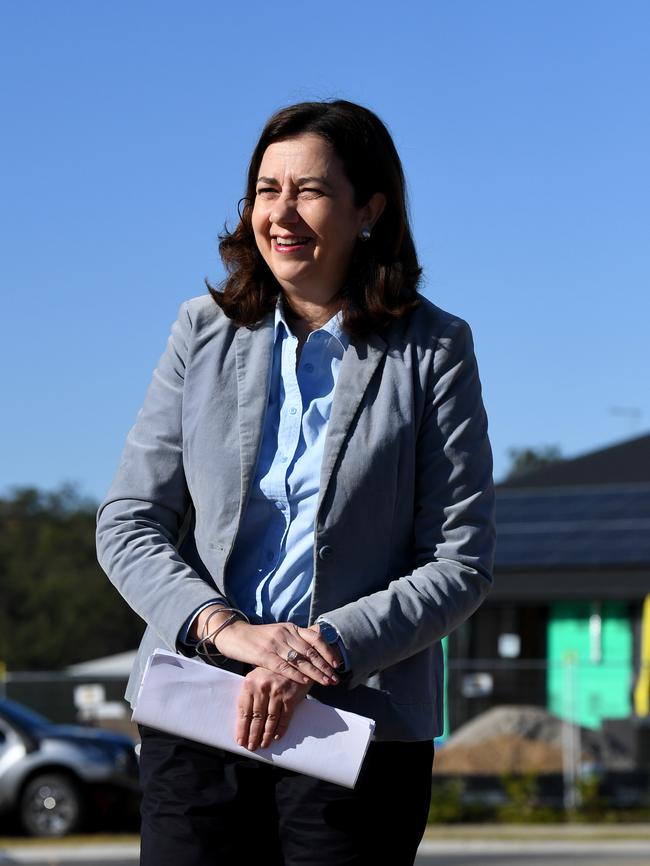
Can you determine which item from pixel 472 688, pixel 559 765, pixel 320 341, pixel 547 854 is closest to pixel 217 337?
pixel 320 341

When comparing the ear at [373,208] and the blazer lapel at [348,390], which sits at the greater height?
the ear at [373,208]

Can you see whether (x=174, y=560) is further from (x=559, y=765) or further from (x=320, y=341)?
(x=559, y=765)

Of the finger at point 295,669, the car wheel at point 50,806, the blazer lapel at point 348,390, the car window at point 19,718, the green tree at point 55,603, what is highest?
the blazer lapel at point 348,390

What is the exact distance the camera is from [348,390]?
2.92 m

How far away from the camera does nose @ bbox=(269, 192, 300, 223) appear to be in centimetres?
297

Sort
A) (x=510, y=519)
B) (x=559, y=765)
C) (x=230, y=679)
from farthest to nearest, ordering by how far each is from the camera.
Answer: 1. (x=510, y=519)
2. (x=559, y=765)
3. (x=230, y=679)

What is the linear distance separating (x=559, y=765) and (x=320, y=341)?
53.7ft

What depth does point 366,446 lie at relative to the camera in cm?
286

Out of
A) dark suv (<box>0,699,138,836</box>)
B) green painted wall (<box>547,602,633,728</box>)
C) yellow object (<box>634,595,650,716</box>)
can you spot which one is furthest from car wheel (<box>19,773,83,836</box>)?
yellow object (<box>634,595,650,716</box>)

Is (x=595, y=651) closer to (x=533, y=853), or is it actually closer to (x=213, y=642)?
(x=533, y=853)

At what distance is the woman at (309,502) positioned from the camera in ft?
9.06

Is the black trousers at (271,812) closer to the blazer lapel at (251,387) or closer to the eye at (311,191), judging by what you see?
the blazer lapel at (251,387)

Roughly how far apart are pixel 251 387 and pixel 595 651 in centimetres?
2404

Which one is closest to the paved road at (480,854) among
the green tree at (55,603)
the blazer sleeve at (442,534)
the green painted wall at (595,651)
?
the green painted wall at (595,651)
